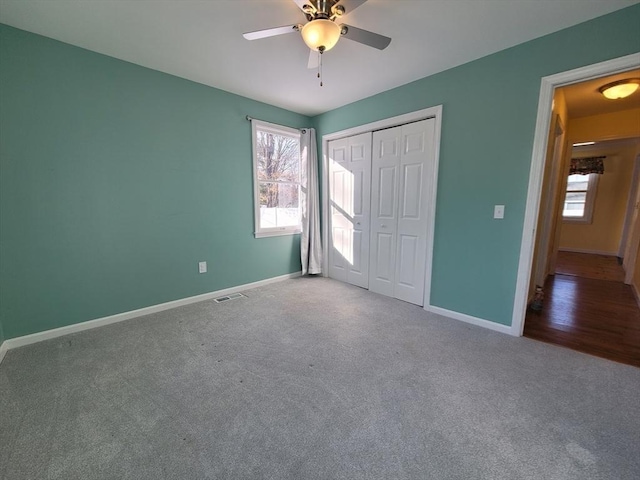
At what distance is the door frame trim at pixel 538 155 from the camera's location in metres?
1.89

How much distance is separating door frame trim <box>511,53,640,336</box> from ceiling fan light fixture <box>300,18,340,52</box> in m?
A: 1.82

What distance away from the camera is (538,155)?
220 centimetres

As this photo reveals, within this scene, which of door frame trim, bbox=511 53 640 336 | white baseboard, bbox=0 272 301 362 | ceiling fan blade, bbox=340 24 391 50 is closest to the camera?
ceiling fan blade, bbox=340 24 391 50

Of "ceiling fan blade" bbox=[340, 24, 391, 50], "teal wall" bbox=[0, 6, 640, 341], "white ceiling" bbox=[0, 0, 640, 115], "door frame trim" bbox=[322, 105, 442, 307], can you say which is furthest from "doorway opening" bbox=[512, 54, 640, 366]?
"ceiling fan blade" bbox=[340, 24, 391, 50]

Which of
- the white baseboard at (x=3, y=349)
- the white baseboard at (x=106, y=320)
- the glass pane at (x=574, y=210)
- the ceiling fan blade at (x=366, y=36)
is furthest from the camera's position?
the glass pane at (x=574, y=210)

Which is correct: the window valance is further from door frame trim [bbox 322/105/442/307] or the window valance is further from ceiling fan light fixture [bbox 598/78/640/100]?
door frame trim [bbox 322/105/442/307]

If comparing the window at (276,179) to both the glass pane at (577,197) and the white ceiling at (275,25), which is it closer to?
the white ceiling at (275,25)

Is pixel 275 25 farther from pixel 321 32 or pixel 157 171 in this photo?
pixel 157 171

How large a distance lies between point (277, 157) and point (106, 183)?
6.78 feet

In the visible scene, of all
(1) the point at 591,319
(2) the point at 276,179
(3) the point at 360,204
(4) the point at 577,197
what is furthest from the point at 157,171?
(4) the point at 577,197

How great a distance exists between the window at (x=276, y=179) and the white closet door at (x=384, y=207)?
1239 millimetres

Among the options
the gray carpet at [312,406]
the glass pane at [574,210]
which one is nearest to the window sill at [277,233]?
the gray carpet at [312,406]

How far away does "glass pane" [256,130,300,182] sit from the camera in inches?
144

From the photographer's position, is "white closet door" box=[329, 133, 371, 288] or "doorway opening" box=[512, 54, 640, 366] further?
"white closet door" box=[329, 133, 371, 288]
